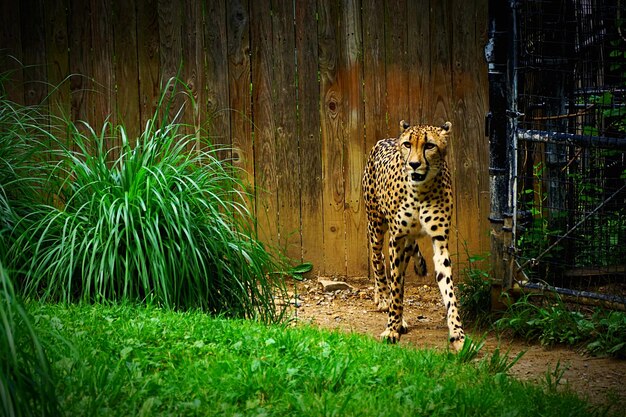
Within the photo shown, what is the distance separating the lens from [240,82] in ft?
25.9

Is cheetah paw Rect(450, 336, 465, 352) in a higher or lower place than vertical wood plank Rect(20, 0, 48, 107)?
lower

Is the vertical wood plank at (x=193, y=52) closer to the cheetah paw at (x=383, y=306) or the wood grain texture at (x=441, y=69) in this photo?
the wood grain texture at (x=441, y=69)

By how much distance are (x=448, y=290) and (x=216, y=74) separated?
304 cm

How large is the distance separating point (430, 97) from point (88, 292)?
395 cm

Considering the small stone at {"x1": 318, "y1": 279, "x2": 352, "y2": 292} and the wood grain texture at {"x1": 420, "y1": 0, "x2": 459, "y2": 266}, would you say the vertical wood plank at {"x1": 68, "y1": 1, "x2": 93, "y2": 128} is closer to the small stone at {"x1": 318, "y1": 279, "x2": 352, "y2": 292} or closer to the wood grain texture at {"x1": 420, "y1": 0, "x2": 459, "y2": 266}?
the small stone at {"x1": 318, "y1": 279, "x2": 352, "y2": 292}

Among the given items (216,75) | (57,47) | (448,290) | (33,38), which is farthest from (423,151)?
(33,38)

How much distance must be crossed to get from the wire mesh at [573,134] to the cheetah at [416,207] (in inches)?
23.8

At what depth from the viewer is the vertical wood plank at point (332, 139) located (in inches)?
311

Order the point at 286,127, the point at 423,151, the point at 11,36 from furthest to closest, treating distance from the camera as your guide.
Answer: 1. the point at 286,127
2. the point at 11,36
3. the point at 423,151

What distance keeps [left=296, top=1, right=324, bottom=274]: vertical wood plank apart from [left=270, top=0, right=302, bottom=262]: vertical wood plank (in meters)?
0.05

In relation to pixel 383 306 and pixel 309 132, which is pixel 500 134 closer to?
pixel 383 306

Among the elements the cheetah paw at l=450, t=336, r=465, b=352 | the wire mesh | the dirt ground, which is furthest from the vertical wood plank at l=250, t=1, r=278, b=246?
the cheetah paw at l=450, t=336, r=465, b=352

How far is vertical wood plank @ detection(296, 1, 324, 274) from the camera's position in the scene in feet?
25.8

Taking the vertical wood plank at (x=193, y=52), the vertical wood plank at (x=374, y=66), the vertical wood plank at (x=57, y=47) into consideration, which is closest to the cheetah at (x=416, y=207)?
the vertical wood plank at (x=374, y=66)
